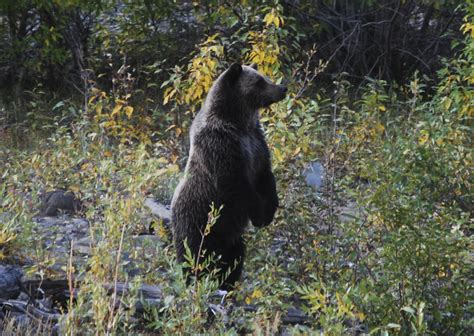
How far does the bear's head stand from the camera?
685cm

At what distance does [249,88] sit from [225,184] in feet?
2.64

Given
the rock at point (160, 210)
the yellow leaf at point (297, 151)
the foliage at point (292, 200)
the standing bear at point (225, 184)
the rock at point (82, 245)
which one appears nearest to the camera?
the foliage at point (292, 200)

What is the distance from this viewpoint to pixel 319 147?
795 centimetres

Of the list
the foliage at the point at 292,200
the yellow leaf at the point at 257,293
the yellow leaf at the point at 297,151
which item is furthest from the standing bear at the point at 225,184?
the yellow leaf at the point at 257,293

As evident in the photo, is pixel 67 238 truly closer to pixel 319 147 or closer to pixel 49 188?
pixel 49 188

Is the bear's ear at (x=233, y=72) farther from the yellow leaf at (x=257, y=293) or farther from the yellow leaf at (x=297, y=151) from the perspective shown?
A: the yellow leaf at (x=257, y=293)

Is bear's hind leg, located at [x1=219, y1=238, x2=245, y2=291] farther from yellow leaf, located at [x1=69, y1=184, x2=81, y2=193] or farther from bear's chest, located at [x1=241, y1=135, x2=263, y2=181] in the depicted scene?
yellow leaf, located at [x1=69, y1=184, x2=81, y2=193]

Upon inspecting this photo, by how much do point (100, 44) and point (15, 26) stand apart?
1.17 m

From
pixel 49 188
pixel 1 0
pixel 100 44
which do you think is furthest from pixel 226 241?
pixel 100 44

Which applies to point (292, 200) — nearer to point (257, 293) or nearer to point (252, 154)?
point (252, 154)

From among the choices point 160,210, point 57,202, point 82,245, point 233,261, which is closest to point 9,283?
point 233,261

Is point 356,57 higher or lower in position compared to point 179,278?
lower

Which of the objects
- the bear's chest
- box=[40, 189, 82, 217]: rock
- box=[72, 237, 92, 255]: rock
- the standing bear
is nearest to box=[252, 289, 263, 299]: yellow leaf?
the standing bear

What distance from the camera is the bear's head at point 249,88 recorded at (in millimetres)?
6852
